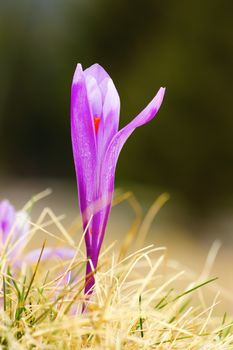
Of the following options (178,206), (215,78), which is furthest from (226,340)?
(178,206)

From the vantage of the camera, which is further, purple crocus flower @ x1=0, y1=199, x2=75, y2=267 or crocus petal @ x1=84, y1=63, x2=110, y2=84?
purple crocus flower @ x1=0, y1=199, x2=75, y2=267

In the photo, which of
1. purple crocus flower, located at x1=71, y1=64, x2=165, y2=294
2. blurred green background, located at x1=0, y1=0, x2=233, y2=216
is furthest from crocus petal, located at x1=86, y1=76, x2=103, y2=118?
blurred green background, located at x1=0, y1=0, x2=233, y2=216

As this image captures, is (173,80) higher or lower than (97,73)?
higher

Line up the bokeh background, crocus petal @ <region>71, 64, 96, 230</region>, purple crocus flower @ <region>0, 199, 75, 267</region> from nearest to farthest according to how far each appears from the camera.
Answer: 1. crocus petal @ <region>71, 64, 96, 230</region>
2. purple crocus flower @ <region>0, 199, 75, 267</region>
3. the bokeh background

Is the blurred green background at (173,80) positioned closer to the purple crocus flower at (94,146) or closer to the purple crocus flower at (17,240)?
the purple crocus flower at (17,240)

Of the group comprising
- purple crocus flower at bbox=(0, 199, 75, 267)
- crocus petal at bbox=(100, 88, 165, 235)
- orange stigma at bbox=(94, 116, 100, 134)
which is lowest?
purple crocus flower at bbox=(0, 199, 75, 267)

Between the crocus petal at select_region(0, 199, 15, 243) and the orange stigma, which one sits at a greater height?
the orange stigma

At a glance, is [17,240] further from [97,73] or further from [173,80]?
[173,80]

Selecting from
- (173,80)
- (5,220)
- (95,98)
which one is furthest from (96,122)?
(173,80)

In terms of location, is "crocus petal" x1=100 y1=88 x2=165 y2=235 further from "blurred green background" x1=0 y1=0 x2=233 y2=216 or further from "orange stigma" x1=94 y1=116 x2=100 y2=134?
"blurred green background" x1=0 y1=0 x2=233 y2=216
